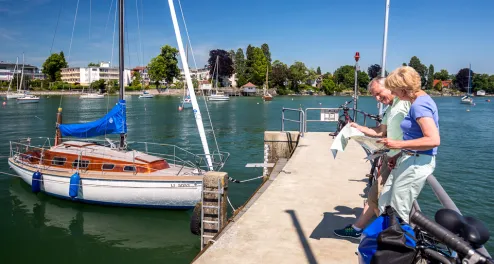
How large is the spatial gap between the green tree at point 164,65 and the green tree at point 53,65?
3822 centimetres

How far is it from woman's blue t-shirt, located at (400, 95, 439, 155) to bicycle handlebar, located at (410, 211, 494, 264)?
1.40 meters

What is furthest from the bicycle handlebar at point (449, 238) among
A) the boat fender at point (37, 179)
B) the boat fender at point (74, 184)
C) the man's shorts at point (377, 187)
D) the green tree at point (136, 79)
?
the green tree at point (136, 79)

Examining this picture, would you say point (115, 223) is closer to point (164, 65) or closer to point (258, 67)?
point (164, 65)

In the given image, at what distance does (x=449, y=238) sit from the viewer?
2.36 metres

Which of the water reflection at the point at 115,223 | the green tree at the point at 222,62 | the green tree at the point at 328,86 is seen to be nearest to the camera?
the water reflection at the point at 115,223

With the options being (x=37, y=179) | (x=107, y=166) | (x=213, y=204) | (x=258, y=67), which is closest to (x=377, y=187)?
(x=213, y=204)

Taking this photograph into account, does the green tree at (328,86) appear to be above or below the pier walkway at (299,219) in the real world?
above

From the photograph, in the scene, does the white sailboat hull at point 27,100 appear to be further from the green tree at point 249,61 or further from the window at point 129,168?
the window at point 129,168

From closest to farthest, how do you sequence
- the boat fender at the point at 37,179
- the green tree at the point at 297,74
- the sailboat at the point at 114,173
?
the sailboat at the point at 114,173, the boat fender at the point at 37,179, the green tree at the point at 297,74

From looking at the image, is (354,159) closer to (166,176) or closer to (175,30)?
(166,176)

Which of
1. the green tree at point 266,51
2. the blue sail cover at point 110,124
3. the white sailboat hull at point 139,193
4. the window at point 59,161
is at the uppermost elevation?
the green tree at point 266,51

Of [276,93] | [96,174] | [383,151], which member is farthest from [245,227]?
[276,93]

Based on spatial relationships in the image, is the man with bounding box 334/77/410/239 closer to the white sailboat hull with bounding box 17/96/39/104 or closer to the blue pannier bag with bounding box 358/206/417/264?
the blue pannier bag with bounding box 358/206/417/264

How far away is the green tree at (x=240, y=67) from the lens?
495 feet
